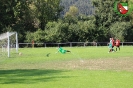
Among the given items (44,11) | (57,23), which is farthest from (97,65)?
(44,11)

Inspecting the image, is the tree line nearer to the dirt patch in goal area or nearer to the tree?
the tree

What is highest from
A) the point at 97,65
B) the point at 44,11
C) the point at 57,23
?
the point at 44,11

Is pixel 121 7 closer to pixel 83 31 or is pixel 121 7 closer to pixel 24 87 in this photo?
pixel 83 31

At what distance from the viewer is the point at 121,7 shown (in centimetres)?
5988

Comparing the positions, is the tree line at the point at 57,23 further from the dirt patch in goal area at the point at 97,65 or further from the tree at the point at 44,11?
the dirt patch in goal area at the point at 97,65

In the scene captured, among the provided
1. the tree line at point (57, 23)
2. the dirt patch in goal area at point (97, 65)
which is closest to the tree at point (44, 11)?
the tree line at point (57, 23)

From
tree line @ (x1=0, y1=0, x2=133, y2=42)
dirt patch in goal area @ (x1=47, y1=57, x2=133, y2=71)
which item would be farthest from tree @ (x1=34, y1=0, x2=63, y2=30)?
dirt patch in goal area @ (x1=47, y1=57, x2=133, y2=71)

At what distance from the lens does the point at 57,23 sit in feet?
227

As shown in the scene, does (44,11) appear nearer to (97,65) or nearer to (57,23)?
(57,23)

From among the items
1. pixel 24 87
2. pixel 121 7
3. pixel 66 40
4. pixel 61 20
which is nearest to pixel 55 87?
pixel 24 87

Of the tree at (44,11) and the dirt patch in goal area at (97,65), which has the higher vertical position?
the tree at (44,11)

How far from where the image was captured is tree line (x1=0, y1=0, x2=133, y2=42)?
66438 mm

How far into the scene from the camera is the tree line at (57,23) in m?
66.4

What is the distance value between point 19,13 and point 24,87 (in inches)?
2206
